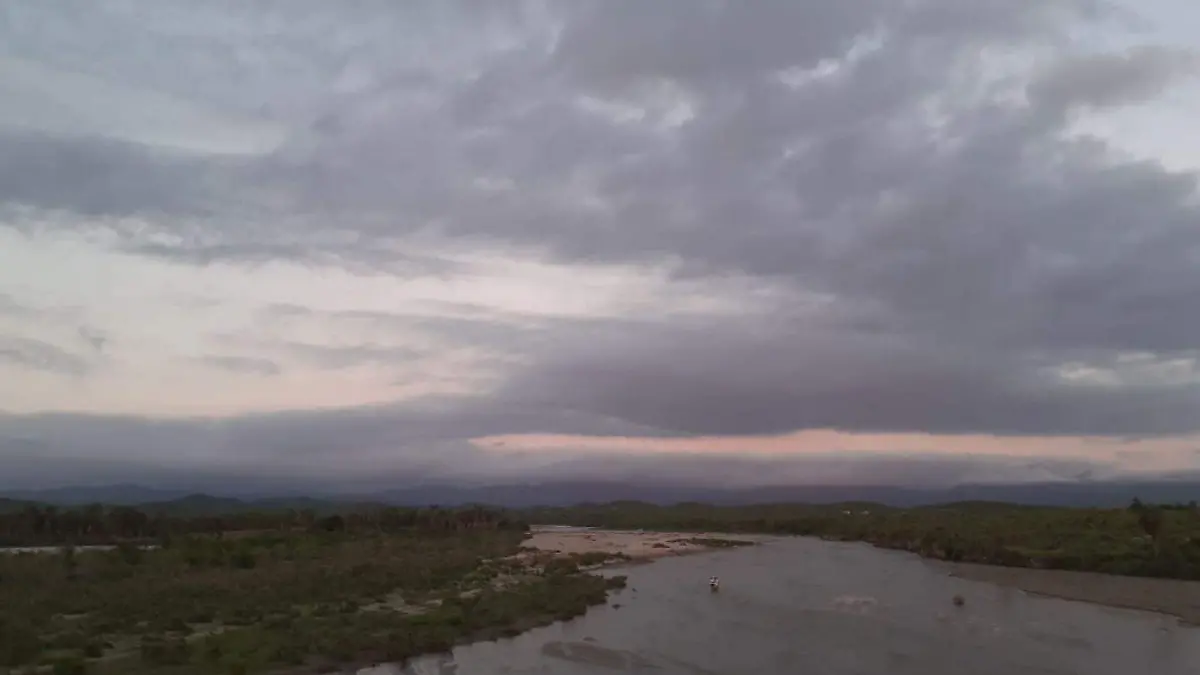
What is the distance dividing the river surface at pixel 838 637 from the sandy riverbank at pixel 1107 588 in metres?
1.25

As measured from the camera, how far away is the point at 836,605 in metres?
33.1

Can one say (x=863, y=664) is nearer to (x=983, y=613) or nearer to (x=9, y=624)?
(x=983, y=613)

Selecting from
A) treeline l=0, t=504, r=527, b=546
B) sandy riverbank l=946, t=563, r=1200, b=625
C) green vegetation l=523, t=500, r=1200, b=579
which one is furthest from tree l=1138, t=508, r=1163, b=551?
treeline l=0, t=504, r=527, b=546

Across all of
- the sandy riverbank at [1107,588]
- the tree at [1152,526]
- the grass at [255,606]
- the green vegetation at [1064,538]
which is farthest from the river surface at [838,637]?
the tree at [1152,526]

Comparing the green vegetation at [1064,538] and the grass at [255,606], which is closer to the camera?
the grass at [255,606]

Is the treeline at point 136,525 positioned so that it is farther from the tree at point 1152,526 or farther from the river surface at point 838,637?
the tree at point 1152,526

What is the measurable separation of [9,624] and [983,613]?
97.6ft

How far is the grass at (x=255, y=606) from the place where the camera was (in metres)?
20.2

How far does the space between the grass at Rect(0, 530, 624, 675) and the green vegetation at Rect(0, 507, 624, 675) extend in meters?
0.06

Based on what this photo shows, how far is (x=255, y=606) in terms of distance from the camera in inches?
1082

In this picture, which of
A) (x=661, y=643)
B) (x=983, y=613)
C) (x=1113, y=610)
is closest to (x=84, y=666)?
(x=661, y=643)

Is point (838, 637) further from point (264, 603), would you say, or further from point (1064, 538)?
point (1064, 538)

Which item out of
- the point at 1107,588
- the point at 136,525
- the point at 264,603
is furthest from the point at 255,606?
the point at 136,525

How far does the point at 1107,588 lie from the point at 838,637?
1741 cm
